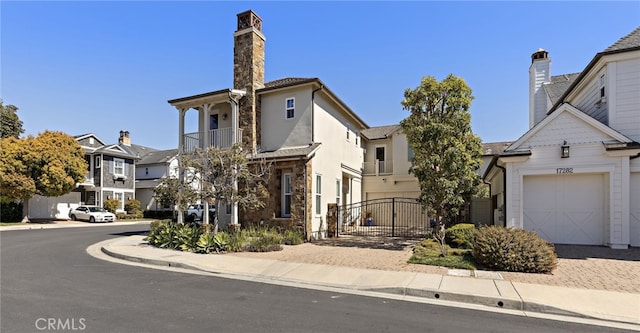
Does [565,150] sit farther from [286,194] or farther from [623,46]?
[286,194]

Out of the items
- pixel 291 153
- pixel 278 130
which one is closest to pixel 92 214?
pixel 278 130

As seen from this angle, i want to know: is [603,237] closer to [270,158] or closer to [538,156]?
[538,156]

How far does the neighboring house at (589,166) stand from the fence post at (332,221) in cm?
745

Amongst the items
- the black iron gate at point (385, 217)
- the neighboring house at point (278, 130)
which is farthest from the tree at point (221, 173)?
the black iron gate at point (385, 217)

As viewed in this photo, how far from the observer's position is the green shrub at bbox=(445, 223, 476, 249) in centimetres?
1218

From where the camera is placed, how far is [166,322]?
5.40 meters

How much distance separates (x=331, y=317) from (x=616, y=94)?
13.0m

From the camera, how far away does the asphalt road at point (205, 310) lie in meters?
5.29

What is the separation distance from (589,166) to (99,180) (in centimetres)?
3766

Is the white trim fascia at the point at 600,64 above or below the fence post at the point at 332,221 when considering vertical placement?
above

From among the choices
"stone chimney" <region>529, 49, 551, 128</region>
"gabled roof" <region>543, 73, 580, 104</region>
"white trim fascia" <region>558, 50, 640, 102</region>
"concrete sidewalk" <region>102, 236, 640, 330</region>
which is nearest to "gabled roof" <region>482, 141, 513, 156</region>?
"stone chimney" <region>529, 49, 551, 128</region>

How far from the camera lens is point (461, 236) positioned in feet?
41.8

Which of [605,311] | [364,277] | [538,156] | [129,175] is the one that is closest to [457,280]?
[364,277]

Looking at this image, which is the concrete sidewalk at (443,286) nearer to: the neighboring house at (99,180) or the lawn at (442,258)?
the lawn at (442,258)
